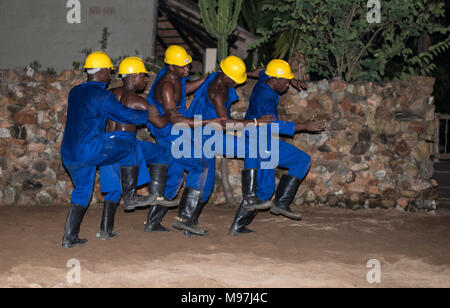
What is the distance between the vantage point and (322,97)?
27.4ft

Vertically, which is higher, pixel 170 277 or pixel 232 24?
pixel 232 24

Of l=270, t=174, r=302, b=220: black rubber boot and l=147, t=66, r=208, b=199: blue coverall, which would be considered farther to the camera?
l=270, t=174, r=302, b=220: black rubber boot

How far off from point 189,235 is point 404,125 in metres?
4.07

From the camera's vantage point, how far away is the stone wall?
8195 mm

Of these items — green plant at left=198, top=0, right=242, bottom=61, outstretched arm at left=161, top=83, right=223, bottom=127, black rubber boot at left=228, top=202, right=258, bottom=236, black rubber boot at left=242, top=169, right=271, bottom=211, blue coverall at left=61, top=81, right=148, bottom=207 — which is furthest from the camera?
green plant at left=198, top=0, right=242, bottom=61

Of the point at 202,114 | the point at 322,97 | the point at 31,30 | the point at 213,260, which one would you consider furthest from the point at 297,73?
the point at 31,30

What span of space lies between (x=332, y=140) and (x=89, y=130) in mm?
4250

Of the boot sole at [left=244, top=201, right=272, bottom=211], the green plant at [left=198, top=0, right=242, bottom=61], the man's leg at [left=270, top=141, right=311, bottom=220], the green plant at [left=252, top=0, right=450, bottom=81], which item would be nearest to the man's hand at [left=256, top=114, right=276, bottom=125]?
the man's leg at [left=270, top=141, right=311, bottom=220]

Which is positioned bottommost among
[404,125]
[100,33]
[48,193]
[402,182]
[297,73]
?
[48,193]

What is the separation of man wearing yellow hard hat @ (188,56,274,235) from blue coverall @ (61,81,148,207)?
839 mm

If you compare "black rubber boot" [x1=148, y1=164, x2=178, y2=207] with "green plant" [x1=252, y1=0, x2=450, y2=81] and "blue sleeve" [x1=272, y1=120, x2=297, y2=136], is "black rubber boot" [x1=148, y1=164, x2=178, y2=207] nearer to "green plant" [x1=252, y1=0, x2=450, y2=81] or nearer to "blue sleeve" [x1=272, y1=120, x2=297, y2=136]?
"blue sleeve" [x1=272, y1=120, x2=297, y2=136]

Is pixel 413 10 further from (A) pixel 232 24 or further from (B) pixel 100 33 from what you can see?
(B) pixel 100 33

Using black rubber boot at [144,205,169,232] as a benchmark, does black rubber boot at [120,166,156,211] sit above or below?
above

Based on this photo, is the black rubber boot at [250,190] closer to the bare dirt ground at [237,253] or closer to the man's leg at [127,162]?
the bare dirt ground at [237,253]
